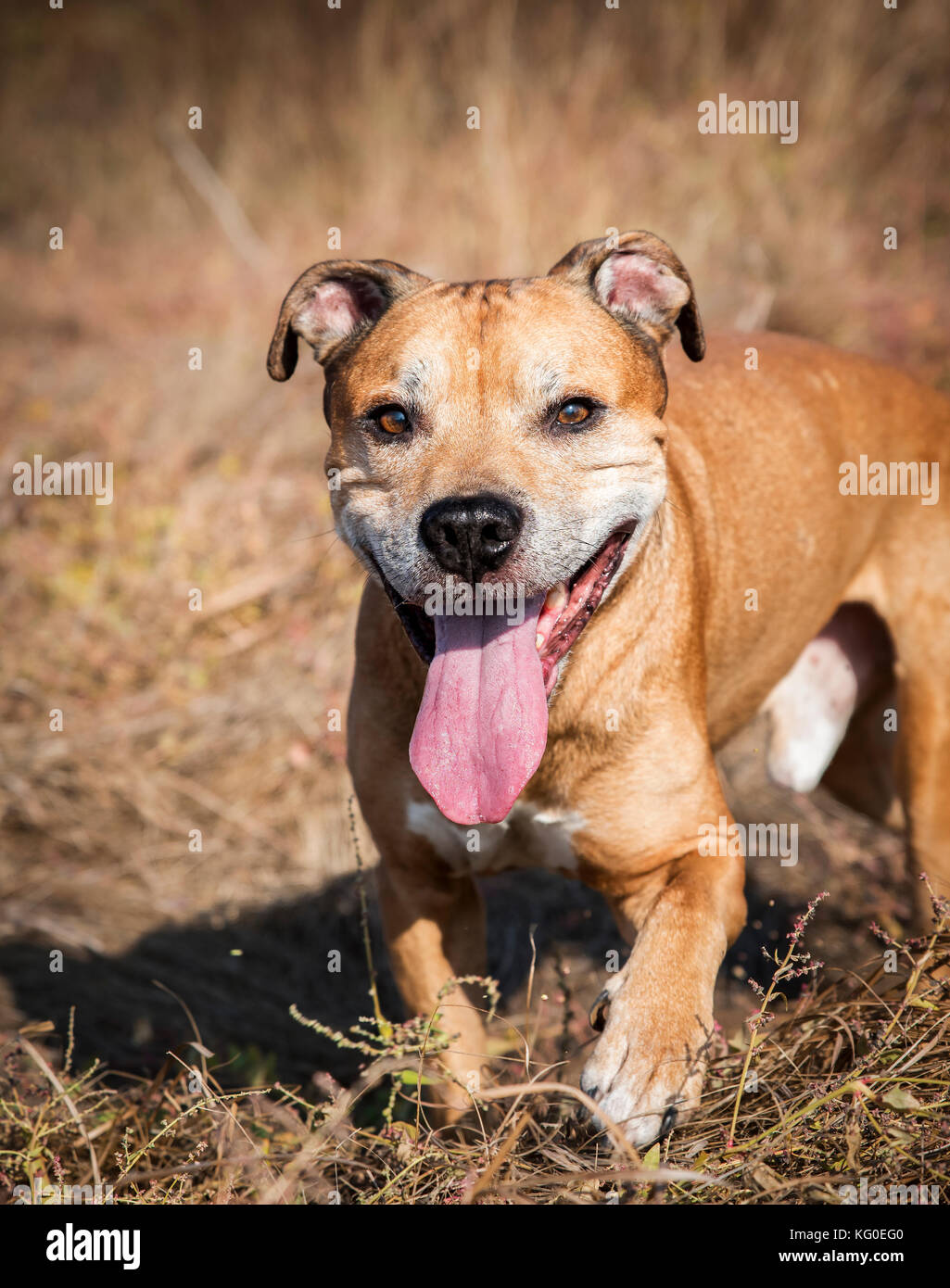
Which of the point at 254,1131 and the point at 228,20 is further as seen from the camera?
the point at 228,20

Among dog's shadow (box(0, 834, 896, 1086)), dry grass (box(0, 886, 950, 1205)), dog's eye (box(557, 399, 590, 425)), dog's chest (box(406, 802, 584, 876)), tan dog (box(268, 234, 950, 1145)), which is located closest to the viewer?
dry grass (box(0, 886, 950, 1205))

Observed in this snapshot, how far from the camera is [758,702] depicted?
14.5 ft

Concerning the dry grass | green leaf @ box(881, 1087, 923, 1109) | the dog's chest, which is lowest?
the dry grass

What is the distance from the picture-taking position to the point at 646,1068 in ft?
8.59

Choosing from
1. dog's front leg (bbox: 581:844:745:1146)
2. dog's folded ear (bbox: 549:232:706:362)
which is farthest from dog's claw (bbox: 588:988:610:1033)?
dog's folded ear (bbox: 549:232:706:362)

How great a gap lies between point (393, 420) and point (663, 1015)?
5.43ft

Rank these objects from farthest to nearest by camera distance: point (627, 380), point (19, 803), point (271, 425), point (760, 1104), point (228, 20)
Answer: point (228, 20) → point (271, 425) → point (19, 803) → point (627, 380) → point (760, 1104)

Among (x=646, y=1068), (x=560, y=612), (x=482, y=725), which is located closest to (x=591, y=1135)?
(x=646, y=1068)

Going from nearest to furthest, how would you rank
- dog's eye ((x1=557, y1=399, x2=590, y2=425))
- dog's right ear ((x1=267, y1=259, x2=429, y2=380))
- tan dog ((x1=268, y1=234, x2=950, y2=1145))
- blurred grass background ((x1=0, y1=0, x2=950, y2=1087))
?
tan dog ((x1=268, y1=234, x2=950, y2=1145)) < dog's eye ((x1=557, y1=399, x2=590, y2=425)) < dog's right ear ((x1=267, y1=259, x2=429, y2=380)) < blurred grass background ((x1=0, y1=0, x2=950, y2=1087))

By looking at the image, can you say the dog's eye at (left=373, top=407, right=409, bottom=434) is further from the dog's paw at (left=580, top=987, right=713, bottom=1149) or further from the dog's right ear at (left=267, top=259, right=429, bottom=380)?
the dog's paw at (left=580, top=987, right=713, bottom=1149)

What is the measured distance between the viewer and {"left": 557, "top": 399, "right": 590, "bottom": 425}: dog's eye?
3.07 metres

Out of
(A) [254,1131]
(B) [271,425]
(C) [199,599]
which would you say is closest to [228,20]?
(B) [271,425]
